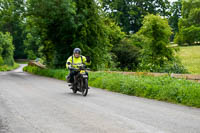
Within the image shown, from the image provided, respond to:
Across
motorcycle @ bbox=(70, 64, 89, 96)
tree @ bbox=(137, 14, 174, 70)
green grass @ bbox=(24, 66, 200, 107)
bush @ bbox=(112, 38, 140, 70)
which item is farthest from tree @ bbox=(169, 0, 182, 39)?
motorcycle @ bbox=(70, 64, 89, 96)

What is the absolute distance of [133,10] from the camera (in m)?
65.1

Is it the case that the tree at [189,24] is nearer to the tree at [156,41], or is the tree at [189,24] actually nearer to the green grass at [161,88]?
the tree at [156,41]

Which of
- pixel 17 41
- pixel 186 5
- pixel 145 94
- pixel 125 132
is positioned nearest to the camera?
pixel 125 132

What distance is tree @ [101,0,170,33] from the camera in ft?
209

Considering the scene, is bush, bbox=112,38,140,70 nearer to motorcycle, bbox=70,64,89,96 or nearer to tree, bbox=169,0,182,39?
motorcycle, bbox=70,64,89,96

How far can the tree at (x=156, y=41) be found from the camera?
30.5 m

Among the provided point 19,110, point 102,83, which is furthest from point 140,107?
point 102,83

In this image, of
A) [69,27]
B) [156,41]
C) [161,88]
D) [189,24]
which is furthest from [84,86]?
[189,24]

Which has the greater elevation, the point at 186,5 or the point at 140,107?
the point at 186,5

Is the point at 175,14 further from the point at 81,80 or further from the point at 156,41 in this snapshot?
the point at 81,80

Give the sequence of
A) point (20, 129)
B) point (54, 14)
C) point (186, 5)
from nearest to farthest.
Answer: point (20, 129)
point (54, 14)
point (186, 5)

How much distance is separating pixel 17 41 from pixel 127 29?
52617 millimetres

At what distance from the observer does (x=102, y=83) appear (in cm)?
1672

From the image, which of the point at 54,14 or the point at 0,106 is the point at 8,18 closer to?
the point at 54,14
